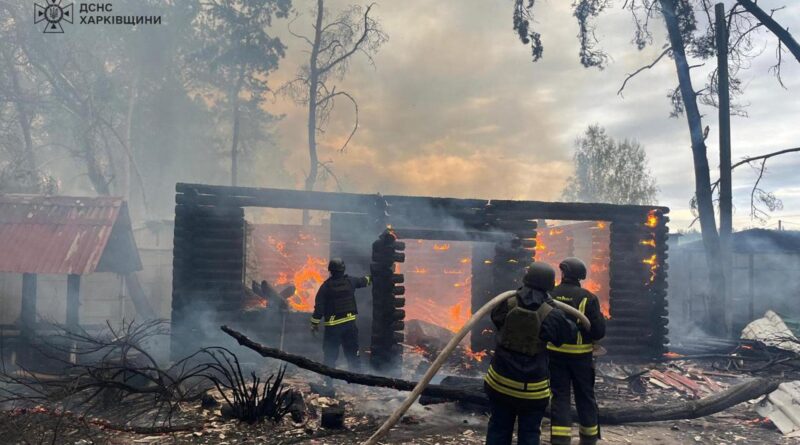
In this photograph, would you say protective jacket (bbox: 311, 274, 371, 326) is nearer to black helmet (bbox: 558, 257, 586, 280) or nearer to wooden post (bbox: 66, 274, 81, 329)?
black helmet (bbox: 558, 257, 586, 280)

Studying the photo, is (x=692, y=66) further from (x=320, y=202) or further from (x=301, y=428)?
(x=301, y=428)

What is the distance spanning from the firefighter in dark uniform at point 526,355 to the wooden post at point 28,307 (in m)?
9.49

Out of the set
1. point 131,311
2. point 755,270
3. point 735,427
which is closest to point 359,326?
point 735,427

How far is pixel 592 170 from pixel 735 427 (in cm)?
3809

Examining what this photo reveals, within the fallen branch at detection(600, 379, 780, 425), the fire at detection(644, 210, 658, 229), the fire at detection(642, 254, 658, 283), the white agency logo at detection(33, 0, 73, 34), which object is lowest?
the fallen branch at detection(600, 379, 780, 425)

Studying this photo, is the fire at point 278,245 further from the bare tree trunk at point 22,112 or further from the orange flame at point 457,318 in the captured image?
the bare tree trunk at point 22,112

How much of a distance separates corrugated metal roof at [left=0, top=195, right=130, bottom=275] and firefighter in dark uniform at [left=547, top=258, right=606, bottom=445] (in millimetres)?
8584

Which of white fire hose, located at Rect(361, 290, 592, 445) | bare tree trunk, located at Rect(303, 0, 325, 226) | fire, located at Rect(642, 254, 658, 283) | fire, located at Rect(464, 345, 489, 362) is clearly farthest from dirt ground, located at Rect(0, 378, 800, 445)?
bare tree trunk, located at Rect(303, 0, 325, 226)

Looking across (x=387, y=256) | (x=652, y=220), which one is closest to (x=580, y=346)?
(x=387, y=256)

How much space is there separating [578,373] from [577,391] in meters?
0.22

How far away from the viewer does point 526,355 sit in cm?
410

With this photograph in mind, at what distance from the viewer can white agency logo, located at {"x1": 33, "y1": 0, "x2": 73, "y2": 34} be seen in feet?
62.3

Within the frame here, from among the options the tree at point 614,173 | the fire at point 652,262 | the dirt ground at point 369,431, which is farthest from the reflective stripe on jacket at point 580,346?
the tree at point 614,173

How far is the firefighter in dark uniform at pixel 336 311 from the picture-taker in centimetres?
803
